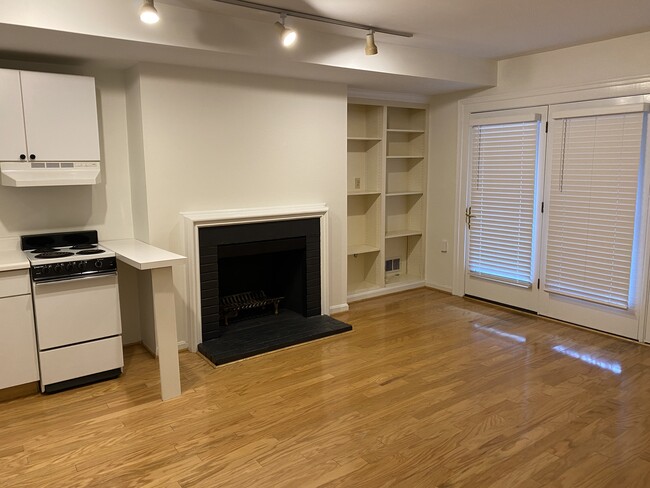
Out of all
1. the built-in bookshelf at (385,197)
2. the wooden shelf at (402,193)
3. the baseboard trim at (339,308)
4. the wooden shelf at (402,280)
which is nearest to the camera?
the baseboard trim at (339,308)

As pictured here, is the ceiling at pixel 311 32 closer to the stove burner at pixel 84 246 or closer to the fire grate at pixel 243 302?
the stove burner at pixel 84 246

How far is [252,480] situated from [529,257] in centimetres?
347

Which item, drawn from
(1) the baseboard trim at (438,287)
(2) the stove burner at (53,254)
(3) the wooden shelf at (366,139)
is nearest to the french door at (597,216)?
(1) the baseboard trim at (438,287)

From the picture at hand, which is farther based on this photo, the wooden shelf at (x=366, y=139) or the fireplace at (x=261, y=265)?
the wooden shelf at (x=366, y=139)

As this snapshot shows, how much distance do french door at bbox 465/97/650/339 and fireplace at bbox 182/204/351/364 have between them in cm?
178

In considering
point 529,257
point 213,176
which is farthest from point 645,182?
point 213,176

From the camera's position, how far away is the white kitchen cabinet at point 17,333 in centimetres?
296

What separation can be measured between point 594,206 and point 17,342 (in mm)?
4423

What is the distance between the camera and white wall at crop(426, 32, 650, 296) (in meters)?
3.93

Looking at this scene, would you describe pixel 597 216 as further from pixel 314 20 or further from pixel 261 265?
pixel 261 265

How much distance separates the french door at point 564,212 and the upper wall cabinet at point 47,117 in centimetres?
363

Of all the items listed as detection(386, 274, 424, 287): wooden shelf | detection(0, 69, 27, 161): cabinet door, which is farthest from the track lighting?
detection(386, 274, 424, 287): wooden shelf

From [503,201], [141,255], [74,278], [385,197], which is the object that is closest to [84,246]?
[74,278]

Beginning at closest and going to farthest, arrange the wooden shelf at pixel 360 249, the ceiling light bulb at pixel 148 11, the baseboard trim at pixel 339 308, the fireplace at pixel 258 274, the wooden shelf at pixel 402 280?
the ceiling light bulb at pixel 148 11, the fireplace at pixel 258 274, the baseboard trim at pixel 339 308, the wooden shelf at pixel 360 249, the wooden shelf at pixel 402 280
